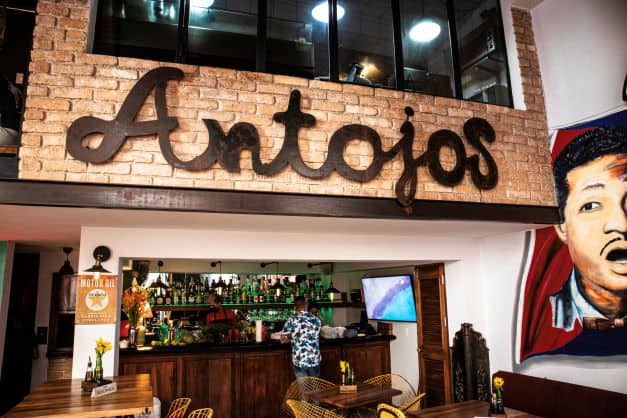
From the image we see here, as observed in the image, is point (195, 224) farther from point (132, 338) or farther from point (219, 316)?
point (219, 316)

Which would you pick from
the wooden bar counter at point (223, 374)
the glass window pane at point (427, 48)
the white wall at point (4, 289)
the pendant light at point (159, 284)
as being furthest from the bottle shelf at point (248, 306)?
the glass window pane at point (427, 48)

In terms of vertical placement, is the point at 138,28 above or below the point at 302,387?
above

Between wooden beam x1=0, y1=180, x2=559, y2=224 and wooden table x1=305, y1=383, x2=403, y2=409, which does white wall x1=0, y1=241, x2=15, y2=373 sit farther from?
wooden table x1=305, y1=383, x2=403, y2=409

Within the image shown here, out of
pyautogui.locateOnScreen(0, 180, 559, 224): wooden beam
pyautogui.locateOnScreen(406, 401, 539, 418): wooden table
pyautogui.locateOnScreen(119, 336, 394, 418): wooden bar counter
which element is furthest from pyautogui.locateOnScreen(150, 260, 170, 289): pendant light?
pyautogui.locateOnScreen(406, 401, 539, 418): wooden table

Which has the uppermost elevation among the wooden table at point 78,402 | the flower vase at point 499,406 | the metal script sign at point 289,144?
the metal script sign at point 289,144

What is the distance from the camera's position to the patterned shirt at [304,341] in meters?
6.64

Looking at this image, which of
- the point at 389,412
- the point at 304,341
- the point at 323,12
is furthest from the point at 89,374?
the point at 323,12

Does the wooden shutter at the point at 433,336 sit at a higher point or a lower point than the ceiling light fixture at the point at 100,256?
lower

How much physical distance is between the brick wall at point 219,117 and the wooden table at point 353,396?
2.24 meters

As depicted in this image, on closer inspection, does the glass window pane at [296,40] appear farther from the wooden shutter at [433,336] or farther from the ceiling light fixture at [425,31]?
the wooden shutter at [433,336]

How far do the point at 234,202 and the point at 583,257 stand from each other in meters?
3.84

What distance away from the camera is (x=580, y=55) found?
5371mm

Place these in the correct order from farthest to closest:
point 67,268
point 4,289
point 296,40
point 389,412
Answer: point 67,268, point 4,289, point 296,40, point 389,412

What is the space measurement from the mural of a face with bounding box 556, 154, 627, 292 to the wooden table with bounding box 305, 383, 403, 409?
2592mm
